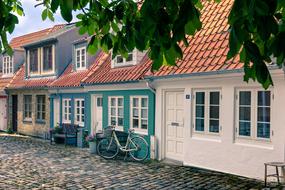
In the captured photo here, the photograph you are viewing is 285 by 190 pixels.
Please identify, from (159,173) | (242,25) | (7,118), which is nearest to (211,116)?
(159,173)

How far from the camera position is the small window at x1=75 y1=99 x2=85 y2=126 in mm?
18292

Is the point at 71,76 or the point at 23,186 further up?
the point at 71,76

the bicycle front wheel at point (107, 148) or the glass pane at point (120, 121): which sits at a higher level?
the glass pane at point (120, 121)

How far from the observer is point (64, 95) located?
19938 millimetres

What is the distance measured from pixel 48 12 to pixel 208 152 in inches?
322

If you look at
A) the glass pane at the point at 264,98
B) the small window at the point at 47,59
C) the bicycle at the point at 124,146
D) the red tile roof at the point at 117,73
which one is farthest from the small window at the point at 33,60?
the glass pane at the point at 264,98

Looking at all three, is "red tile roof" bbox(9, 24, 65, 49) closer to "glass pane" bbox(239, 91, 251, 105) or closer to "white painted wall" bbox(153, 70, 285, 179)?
"white painted wall" bbox(153, 70, 285, 179)

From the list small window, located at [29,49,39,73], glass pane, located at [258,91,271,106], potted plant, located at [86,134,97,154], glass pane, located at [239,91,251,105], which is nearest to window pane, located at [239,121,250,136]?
glass pane, located at [239,91,251,105]

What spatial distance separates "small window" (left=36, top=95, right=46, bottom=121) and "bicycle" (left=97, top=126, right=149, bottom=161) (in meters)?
8.75

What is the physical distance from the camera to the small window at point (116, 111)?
15133mm

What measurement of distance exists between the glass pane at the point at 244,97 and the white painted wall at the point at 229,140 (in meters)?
0.20

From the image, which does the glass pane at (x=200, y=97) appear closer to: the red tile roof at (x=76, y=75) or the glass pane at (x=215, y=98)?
the glass pane at (x=215, y=98)

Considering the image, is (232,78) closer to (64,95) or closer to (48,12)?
(48,12)

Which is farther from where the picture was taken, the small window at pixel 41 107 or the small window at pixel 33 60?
the small window at pixel 33 60
